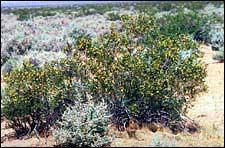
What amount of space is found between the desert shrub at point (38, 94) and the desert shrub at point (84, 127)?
72 cm

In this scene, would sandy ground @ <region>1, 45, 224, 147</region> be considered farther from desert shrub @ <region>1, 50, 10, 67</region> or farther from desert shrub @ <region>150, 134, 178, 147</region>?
desert shrub @ <region>1, 50, 10, 67</region>

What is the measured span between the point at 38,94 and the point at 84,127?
148 cm

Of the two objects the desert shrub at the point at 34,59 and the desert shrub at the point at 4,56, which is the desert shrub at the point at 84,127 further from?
the desert shrub at the point at 4,56

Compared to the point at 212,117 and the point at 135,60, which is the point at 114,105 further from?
the point at 212,117

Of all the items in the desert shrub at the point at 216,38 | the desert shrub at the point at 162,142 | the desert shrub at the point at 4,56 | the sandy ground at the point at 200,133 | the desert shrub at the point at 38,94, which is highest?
the desert shrub at the point at 38,94

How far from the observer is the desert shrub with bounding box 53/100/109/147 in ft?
36.0

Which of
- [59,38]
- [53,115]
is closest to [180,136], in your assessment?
[53,115]

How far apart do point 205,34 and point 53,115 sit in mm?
16496

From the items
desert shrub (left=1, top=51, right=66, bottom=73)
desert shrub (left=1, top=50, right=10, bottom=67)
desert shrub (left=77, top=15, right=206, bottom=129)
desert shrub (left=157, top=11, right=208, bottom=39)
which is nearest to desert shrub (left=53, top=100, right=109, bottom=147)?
desert shrub (left=77, top=15, right=206, bottom=129)

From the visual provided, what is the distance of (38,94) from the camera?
1191 cm

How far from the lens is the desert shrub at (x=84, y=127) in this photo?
11.0 metres

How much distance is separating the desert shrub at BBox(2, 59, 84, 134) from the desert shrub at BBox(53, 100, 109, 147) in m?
0.72

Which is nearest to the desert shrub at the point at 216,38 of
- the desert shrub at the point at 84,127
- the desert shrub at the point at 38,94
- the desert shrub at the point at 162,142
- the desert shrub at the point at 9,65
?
the desert shrub at the point at 9,65

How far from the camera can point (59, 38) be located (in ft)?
89.0
